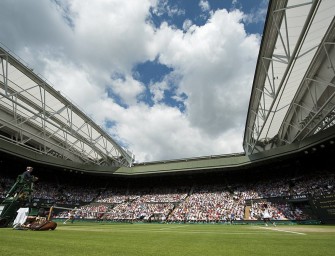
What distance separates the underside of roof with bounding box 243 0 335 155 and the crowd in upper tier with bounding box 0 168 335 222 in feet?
36.9

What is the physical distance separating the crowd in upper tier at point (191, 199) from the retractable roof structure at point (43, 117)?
7.39 meters

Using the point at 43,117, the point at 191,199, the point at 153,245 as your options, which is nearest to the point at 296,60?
the point at 153,245

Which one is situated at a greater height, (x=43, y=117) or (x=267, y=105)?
(x=43, y=117)

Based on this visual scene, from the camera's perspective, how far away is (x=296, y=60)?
17969 mm

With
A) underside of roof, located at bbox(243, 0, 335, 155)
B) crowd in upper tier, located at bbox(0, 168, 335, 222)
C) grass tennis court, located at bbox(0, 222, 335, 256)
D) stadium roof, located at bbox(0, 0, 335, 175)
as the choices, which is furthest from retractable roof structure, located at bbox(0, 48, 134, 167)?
underside of roof, located at bbox(243, 0, 335, 155)

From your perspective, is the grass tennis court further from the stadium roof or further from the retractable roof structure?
the retractable roof structure

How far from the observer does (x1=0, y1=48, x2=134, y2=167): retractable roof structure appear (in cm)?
2571

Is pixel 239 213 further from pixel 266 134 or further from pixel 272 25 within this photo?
pixel 272 25

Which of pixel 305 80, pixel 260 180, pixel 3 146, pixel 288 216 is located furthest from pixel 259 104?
pixel 3 146

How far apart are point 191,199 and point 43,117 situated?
27153 mm

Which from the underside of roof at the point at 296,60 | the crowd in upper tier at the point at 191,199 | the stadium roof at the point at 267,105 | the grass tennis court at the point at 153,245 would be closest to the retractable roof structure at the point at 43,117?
the stadium roof at the point at 267,105

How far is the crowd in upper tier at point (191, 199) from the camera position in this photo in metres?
33.4

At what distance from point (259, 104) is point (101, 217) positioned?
3288 cm

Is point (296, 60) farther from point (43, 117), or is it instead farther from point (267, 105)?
point (43, 117)
